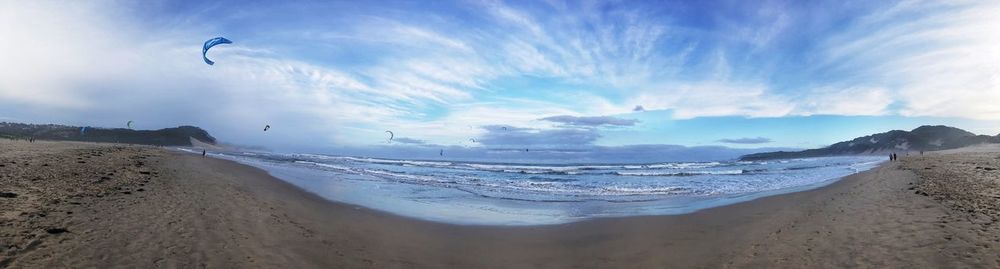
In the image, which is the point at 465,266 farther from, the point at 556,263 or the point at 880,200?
the point at 880,200

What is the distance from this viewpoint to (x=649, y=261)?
744 cm

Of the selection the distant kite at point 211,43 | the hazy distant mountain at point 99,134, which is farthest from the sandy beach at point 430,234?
the hazy distant mountain at point 99,134

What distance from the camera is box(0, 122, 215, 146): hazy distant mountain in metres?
93.5

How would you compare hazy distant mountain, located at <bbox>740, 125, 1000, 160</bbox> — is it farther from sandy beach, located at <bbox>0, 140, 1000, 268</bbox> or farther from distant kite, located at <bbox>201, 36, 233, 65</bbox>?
distant kite, located at <bbox>201, 36, 233, 65</bbox>

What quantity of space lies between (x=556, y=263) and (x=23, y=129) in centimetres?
14308

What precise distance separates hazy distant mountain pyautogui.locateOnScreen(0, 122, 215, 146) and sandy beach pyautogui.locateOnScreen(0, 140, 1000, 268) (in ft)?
363

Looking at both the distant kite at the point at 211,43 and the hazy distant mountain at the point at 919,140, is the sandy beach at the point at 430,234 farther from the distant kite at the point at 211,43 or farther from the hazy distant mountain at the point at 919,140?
the hazy distant mountain at the point at 919,140

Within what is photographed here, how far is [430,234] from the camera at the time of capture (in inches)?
391

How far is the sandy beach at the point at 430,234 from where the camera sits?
6.27 m

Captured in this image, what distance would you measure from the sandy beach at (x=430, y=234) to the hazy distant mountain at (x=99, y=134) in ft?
363

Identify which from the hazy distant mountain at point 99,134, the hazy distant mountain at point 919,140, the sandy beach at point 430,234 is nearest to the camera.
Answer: the sandy beach at point 430,234

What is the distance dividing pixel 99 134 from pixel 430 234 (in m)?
126

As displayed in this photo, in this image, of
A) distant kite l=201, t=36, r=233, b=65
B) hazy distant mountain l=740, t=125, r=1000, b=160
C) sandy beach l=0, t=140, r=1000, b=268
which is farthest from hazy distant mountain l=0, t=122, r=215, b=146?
hazy distant mountain l=740, t=125, r=1000, b=160

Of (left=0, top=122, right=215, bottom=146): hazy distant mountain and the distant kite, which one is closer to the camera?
the distant kite
